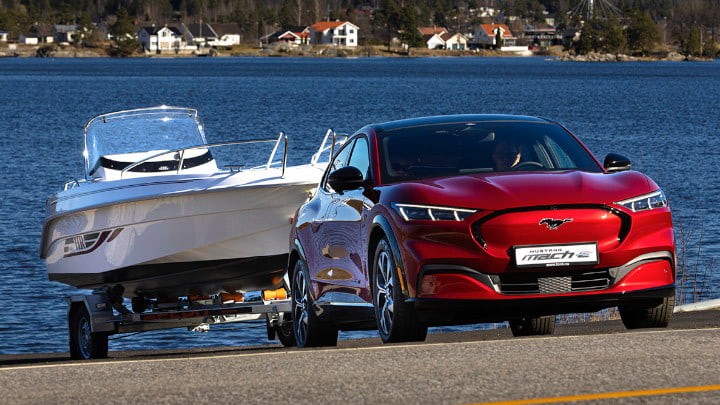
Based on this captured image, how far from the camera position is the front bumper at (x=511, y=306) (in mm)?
9109

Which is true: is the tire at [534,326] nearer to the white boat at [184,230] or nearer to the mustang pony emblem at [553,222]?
the white boat at [184,230]

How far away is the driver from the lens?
10367 millimetres

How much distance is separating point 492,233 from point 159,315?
545 cm

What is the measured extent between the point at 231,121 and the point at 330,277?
63.4m

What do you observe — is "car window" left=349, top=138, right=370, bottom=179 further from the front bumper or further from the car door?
the front bumper

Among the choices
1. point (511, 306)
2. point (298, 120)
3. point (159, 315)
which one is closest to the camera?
point (511, 306)

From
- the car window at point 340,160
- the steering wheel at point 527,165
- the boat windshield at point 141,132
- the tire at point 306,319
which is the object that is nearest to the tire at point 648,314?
the steering wheel at point 527,165

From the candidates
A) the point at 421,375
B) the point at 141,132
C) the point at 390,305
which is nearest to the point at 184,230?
the point at 141,132

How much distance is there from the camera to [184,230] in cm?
1408

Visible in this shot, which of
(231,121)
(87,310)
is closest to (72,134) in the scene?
(231,121)

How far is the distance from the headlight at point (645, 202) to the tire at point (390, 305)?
5.37 feet

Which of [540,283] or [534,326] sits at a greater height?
[540,283]

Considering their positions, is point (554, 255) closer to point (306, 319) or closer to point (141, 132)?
point (306, 319)

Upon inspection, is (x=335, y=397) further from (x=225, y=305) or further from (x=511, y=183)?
(x=225, y=305)
